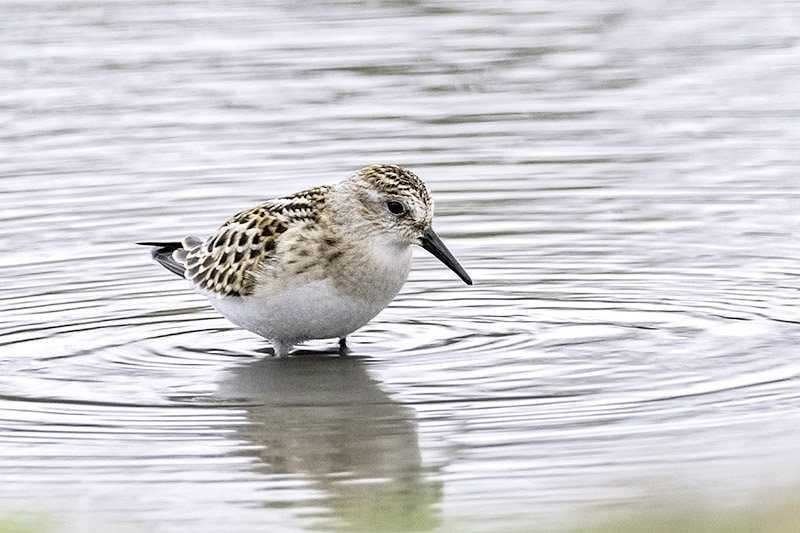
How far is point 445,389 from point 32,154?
323 inches

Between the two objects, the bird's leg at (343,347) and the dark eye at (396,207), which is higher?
the dark eye at (396,207)

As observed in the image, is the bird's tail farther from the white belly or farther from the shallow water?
the white belly

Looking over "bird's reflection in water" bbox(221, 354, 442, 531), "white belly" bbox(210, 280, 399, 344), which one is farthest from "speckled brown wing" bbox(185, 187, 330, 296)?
"bird's reflection in water" bbox(221, 354, 442, 531)

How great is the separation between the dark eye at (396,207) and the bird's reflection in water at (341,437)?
104 centimetres

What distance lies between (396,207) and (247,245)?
1.15 meters

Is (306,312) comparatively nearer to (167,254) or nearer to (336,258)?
(336,258)

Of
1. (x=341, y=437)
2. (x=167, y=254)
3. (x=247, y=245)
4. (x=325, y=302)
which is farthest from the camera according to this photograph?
(x=167, y=254)

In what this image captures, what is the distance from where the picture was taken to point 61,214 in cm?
1470

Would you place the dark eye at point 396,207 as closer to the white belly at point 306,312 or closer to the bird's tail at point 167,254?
the white belly at point 306,312

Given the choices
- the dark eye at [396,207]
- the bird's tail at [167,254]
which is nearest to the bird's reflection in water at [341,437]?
the dark eye at [396,207]

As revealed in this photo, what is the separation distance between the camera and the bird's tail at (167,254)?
12.0 metres

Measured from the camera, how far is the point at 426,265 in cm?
1343

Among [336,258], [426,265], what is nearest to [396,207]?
[336,258]

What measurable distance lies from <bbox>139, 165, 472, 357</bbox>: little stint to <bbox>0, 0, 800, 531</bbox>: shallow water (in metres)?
0.36
